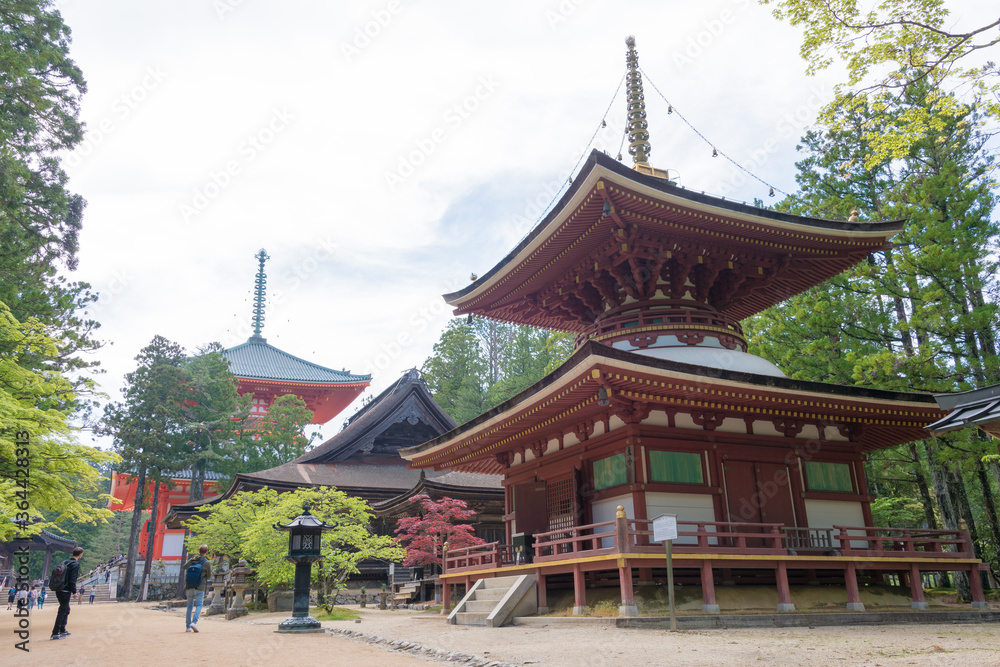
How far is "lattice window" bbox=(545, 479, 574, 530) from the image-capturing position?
1590 centimetres

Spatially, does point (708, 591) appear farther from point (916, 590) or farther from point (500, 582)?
point (916, 590)

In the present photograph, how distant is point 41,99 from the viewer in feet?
62.4

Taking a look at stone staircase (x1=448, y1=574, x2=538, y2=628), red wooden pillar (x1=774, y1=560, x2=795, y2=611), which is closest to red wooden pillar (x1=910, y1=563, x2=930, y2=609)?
red wooden pillar (x1=774, y1=560, x2=795, y2=611)

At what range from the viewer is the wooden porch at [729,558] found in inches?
483

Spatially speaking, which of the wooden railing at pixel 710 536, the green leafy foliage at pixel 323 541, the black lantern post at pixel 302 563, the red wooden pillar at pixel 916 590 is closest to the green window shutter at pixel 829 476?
the wooden railing at pixel 710 536

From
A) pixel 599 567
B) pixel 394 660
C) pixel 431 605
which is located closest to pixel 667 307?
pixel 599 567

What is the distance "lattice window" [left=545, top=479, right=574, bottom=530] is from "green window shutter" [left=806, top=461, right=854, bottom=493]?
548 centimetres

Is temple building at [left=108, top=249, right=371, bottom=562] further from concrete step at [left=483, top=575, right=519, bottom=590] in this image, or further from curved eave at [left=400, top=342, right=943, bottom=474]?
curved eave at [left=400, top=342, right=943, bottom=474]

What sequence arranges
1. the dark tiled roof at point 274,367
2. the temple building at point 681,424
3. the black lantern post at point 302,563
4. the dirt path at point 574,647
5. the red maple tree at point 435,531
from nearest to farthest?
the dirt path at point 574,647 → the temple building at point 681,424 → the black lantern post at point 302,563 → the red maple tree at point 435,531 → the dark tiled roof at point 274,367

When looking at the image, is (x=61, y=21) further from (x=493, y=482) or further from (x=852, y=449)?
(x=852, y=449)

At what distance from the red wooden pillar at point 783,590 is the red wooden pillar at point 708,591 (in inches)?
55.2

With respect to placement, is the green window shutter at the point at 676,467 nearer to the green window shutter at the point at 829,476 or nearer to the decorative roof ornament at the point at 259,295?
the green window shutter at the point at 829,476

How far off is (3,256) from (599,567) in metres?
16.9

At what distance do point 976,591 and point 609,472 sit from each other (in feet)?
27.2
